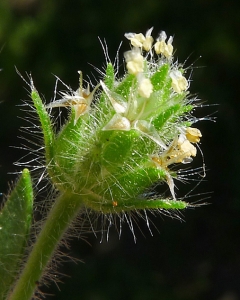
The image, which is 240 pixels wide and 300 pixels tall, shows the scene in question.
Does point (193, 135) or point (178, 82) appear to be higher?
point (178, 82)

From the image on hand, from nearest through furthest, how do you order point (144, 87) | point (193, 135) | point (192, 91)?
point (144, 87), point (193, 135), point (192, 91)

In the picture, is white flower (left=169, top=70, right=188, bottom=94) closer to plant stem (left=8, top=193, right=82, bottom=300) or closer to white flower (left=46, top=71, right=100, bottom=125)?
white flower (left=46, top=71, right=100, bottom=125)

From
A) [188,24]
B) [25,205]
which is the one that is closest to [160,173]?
[25,205]

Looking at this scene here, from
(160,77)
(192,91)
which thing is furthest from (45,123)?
(192,91)

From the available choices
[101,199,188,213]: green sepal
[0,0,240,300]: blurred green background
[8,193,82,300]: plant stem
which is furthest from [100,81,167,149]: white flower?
[0,0,240,300]: blurred green background

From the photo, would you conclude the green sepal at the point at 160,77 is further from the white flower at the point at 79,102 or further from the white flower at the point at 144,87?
the white flower at the point at 79,102

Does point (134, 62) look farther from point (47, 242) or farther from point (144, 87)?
point (47, 242)
